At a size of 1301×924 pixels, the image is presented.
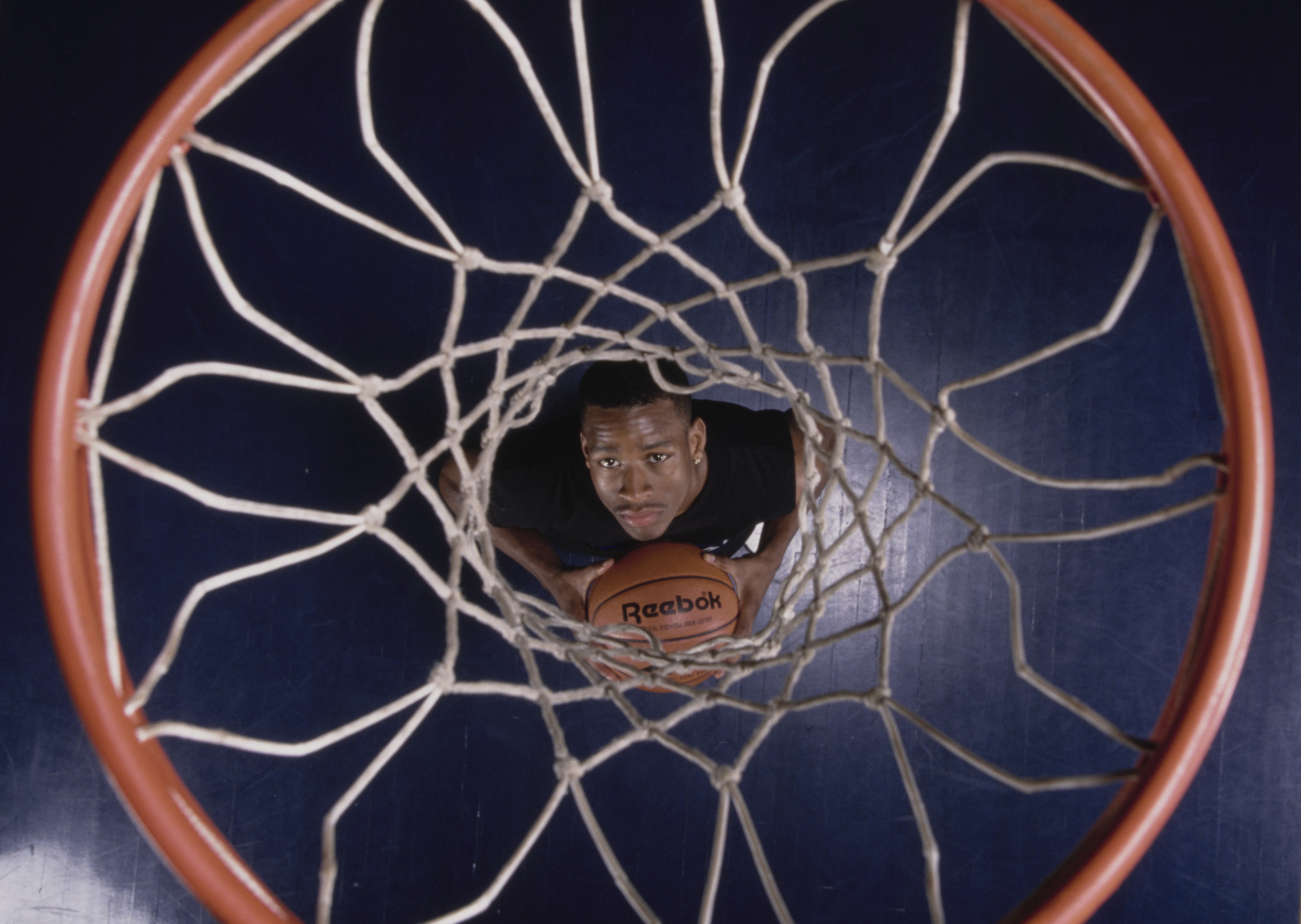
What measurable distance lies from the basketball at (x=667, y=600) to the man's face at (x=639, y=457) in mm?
127

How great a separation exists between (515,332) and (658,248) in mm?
360

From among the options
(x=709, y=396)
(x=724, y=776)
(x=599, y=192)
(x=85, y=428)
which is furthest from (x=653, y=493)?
(x=85, y=428)

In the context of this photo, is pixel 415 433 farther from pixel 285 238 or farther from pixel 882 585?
pixel 882 585

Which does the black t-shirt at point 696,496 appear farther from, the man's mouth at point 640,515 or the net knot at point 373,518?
the net knot at point 373,518

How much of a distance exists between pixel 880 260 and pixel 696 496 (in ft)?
3.45

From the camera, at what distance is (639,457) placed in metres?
2.04

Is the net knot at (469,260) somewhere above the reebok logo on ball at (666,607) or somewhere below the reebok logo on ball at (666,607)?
above

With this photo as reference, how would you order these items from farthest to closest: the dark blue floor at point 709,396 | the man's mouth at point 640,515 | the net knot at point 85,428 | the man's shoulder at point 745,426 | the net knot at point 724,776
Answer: the dark blue floor at point 709,396, the man's shoulder at point 745,426, the man's mouth at point 640,515, the net knot at point 724,776, the net knot at point 85,428

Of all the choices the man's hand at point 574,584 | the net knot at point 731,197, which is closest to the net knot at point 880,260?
the net knot at point 731,197

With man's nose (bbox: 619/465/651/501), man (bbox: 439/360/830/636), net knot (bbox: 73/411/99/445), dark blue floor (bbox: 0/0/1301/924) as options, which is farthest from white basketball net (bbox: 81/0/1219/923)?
dark blue floor (bbox: 0/0/1301/924)

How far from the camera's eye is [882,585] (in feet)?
5.51

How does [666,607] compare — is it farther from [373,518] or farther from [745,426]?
[373,518]

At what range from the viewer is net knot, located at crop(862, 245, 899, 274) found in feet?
4.63

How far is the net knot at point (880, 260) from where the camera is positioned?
4.63ft
